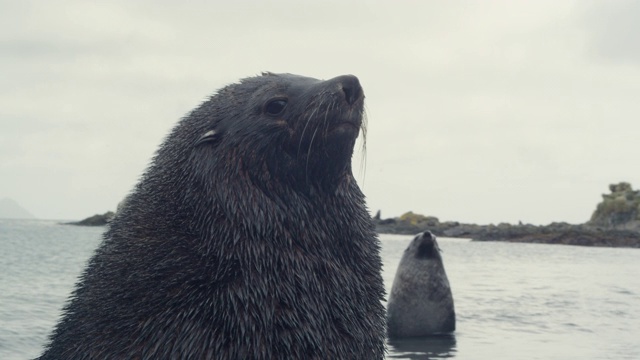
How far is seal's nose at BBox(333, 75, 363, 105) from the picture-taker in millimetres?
4883

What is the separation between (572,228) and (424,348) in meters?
89.0

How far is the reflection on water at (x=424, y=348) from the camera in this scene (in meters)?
12.9

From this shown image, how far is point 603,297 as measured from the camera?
27.6 meters

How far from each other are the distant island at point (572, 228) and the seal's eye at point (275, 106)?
8380 centimetres

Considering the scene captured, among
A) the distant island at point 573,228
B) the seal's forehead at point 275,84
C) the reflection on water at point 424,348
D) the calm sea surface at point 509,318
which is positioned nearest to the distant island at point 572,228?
the distant island at point 573,228

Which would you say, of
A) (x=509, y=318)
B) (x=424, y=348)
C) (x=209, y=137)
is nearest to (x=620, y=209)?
(x=509, y=318)

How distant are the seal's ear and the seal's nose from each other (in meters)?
0.81

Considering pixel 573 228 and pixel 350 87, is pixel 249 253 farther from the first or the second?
pixel 573 228

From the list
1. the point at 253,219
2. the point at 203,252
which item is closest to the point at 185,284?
the point at 203,252

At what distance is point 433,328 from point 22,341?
7685 mm

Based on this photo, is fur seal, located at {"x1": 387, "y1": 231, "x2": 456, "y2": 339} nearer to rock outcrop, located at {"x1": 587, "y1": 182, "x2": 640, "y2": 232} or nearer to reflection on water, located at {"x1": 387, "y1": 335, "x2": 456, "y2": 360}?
reflection on water, located at {"x1": 387, "y1": 335, "x2": 456, "y2": 360}

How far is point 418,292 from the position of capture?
A: 1434 cm

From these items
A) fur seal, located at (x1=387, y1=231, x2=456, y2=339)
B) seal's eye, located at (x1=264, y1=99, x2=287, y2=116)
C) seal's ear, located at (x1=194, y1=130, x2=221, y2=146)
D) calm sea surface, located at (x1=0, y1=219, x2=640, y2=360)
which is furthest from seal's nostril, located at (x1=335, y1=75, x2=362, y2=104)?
fur seal, located at (x1=387, y1=231, x2=456, y2=339)

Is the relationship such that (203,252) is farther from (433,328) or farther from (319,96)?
(433,328)
